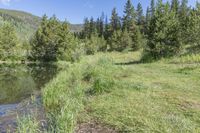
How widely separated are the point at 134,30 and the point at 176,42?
47.3 meters

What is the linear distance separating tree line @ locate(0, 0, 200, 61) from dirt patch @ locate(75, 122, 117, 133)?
2303cm

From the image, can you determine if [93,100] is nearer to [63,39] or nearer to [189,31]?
[189,31]

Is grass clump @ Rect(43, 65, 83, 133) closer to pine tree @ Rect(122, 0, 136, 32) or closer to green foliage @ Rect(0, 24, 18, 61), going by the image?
green foliage @ Rect(0, 24, 18, 61)

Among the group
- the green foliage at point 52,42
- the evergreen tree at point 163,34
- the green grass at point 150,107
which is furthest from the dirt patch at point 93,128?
the green foliage at point 52,42

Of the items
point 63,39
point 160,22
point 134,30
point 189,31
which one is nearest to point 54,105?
point 160,22

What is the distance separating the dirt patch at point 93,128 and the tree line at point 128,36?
75.6 ft

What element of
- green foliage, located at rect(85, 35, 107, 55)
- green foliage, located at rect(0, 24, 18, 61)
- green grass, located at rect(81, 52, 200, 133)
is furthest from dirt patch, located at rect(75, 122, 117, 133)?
green foliage, located at rect(85, 35, 107, 55)

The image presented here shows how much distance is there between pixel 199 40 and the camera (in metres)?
32.8

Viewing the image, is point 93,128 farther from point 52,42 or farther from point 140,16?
point 140,16

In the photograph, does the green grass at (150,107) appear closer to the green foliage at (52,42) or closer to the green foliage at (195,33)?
the green foliage at (195,33)

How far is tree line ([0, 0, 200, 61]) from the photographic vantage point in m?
31.0

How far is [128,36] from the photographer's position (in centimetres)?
6800

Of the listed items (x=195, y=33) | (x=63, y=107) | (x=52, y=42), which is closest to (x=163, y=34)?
(x=195, y=33)

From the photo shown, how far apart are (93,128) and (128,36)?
60.7 metres
